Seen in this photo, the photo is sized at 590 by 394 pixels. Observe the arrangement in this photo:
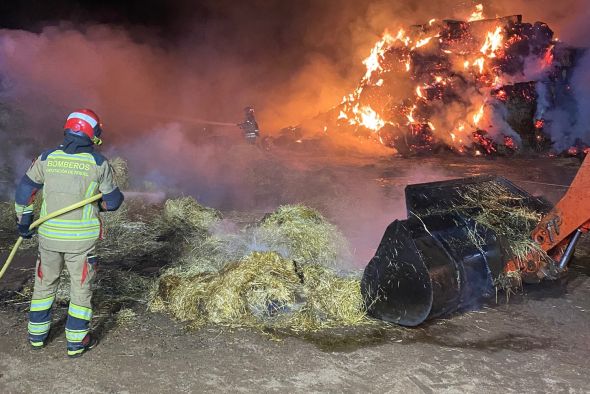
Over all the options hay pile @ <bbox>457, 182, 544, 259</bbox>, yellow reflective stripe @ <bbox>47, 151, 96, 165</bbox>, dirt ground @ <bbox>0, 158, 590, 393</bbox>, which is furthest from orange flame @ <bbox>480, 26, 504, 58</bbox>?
yellow reflective stripe @ <bbox>47, 151, 96, 165</bbox>

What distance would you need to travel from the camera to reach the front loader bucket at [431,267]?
15.0 ft

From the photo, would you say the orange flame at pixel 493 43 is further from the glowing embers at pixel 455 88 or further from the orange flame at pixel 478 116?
the orange flame at pixel 478 116

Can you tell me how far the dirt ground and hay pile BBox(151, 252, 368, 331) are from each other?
0.18 m

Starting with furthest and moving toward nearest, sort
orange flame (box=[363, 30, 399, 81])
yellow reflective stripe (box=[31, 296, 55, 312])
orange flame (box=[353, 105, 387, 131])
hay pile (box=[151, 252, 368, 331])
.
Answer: orange flame (box=[363, 30, 399, 81]) < orange flame (box=[353, 105, 387, 131]) < hay pile (box=[151, 252, 368, 331]) < yellow reflective stripe (box=[31, 296, 55, 312])

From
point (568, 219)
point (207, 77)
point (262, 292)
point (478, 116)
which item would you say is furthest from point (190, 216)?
point (207, 77)

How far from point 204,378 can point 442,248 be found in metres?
2.50

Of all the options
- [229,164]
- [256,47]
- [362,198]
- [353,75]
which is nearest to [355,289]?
[362,198]

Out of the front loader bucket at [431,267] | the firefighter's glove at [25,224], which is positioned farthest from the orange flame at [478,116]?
the firefighter's glove at [25,224]

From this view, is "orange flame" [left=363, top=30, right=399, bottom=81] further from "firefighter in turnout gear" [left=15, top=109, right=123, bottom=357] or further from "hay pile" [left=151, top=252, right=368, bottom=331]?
"firefighter in turnout gear" [left=15, top=109, right=123, bottom=357]

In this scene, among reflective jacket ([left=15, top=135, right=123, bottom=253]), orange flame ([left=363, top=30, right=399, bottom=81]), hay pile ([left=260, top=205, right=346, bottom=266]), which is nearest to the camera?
reflective jacket ([left=15, top=135, right=123, bottom=253])

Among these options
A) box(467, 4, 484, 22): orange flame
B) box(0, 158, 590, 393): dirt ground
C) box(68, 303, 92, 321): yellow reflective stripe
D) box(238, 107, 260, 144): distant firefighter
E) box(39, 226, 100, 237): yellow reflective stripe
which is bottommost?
box(0, 158, 590, 393): dirt ground

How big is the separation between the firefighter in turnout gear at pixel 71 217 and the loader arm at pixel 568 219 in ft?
14.3

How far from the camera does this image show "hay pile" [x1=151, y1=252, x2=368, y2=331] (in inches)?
189

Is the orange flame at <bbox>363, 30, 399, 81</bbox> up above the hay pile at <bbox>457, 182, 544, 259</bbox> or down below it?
above
